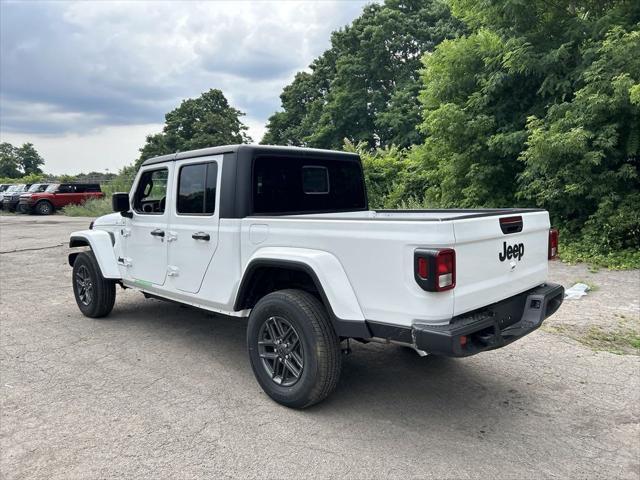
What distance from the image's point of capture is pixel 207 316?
19.9 feet

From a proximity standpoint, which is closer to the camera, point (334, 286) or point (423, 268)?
point (423, 268)

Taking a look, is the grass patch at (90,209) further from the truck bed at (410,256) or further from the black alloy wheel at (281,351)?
the truck bed at (410,256)

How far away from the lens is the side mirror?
5113 mm

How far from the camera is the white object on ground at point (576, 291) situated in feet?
21.5

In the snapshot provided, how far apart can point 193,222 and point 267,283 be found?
95 centimetres

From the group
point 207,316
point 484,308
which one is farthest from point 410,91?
point 484,308

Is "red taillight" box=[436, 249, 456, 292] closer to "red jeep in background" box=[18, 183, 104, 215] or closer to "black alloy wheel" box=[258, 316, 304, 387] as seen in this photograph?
"black alloy wheel" box=[258, 316, 304, 387]

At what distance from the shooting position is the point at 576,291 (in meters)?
6.75

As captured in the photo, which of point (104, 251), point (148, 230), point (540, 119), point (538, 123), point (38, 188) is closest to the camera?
point (148, 230)

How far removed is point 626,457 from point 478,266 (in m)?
1.41

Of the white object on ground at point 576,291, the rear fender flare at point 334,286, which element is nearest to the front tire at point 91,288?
the rear fender flare at point 334,286

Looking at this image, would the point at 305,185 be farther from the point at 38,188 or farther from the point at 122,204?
the point at 38,188

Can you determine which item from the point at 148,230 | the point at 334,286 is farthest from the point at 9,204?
the point at 334,286

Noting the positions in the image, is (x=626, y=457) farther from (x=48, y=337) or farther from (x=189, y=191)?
(x=48, y=337)
